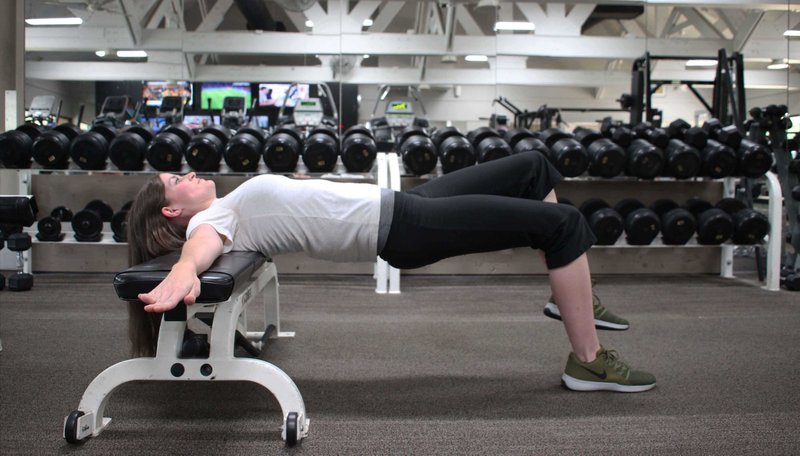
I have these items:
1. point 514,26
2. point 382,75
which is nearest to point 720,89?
point 514,26

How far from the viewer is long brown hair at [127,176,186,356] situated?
55.4 inches

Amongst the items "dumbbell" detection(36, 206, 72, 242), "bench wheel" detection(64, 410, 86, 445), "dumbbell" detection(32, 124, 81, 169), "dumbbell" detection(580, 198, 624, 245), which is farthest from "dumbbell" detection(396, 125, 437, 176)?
"bench wheel" detection(64, 410, 86, 445)

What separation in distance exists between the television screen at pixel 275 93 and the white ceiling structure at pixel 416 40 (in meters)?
0.09

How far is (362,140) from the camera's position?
3.46 m

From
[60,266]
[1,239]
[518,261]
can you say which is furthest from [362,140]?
[60,266]

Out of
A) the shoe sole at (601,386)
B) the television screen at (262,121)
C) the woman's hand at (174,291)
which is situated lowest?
the shoe sole at (601,386)

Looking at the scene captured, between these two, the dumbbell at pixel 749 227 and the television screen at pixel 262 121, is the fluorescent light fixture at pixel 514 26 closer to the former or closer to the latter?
the television screen at pixel 262 121

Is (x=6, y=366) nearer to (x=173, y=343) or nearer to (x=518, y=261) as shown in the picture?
(x=173, y=343)

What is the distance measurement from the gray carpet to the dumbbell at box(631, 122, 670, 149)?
1183mm

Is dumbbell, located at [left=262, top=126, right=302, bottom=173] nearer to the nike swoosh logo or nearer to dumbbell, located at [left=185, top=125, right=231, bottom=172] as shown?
dumbbell, located at [left=185, top=125, right=231, bottom=172]

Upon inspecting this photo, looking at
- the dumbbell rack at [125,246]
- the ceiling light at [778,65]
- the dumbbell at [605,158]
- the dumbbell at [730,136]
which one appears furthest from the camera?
the ceiling light at [778,65]

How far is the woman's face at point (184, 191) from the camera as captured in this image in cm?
143

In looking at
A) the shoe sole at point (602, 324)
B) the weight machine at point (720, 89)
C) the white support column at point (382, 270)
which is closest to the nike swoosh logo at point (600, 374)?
the shoe sole at point (602, 324)

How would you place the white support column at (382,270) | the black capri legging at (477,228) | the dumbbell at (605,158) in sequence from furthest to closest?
the dumbbell at (605,158) → the white support column at (382,270) → the black capri legging at (477,228)
